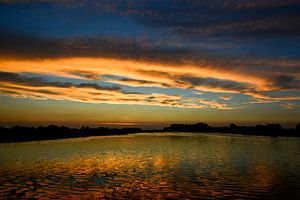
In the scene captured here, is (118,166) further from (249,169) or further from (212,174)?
(249,169)

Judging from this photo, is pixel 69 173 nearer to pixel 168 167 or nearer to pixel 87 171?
pixel 87 171

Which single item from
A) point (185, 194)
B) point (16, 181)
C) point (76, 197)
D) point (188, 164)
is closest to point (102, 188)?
point (76, 197)

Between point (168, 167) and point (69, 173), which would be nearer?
point (69, 173)

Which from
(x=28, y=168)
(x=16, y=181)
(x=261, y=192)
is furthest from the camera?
(x=28, y=168)

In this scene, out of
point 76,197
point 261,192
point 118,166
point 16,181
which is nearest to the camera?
point 76,197

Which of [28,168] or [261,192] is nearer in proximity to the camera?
[261,192]

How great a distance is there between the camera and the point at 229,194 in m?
30.9

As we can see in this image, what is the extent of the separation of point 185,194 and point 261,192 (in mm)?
7410

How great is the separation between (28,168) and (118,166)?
1270 cm

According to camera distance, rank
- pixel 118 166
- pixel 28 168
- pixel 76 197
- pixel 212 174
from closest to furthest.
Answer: pixel 76 197, pixel 212 174, pixel 28 168, pixel 118 166

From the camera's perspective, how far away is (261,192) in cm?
3216

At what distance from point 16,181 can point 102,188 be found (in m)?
10.4

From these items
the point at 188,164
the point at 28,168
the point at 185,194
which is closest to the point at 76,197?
the point at 185,194

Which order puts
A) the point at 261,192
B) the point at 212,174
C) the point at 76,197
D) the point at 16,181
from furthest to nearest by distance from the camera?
the point at 212,174, the point at 16,181, the point at 261,192, the point at 76,197
